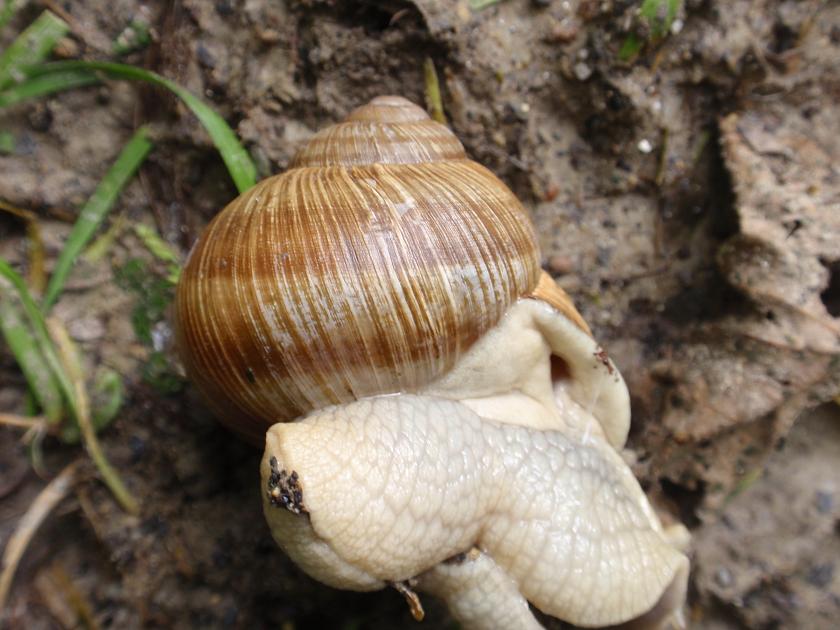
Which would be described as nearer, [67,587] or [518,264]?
[518,264]

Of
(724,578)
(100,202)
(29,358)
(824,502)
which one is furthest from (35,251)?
(824,502)

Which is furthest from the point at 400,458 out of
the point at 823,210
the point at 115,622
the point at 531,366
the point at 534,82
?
the point at 823,210

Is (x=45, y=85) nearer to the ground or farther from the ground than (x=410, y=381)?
farther from the ground

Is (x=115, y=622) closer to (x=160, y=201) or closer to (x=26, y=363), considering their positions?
(x=26, y=363)

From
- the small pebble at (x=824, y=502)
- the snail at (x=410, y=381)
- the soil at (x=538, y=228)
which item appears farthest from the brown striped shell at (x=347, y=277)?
the small pebble at (x=824, y=502)

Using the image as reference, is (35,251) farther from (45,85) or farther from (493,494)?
(493,494)

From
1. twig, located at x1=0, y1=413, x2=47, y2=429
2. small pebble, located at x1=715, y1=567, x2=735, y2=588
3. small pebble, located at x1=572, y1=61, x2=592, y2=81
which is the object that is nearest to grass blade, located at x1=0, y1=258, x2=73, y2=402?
twig, located at x1=0, y1=413, x2=47, y2=429
